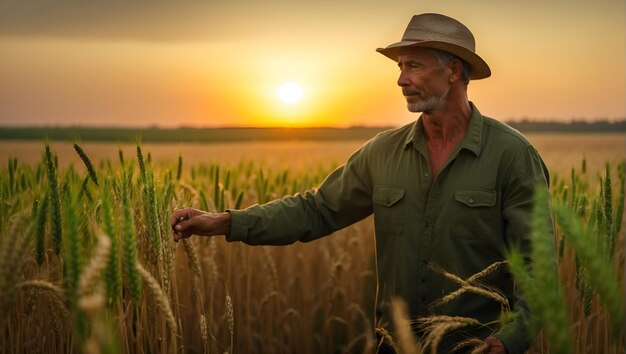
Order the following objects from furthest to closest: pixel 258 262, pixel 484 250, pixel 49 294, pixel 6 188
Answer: pixel 258 262, pixel 6 188, pixel 484 250, pixel 49 294

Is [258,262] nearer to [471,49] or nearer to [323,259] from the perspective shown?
[323,259]

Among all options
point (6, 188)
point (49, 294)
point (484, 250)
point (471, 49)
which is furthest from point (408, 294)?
point (6, 188)

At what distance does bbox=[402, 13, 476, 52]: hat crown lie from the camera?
3262 millimetres

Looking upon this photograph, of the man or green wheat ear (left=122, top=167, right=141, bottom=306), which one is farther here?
the man

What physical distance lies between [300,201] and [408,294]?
0.68m

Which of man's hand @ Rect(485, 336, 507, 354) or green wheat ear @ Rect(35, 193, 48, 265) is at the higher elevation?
green wheat ear @ Rect(35, 193, 48, 265)

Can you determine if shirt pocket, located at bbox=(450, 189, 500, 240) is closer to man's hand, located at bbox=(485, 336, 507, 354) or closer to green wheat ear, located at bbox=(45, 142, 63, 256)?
man's hand, located at bbox=(485, 336, 507, 354)

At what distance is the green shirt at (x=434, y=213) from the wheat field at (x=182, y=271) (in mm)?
279

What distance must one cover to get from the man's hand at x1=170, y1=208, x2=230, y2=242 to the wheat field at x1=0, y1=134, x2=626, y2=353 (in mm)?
128

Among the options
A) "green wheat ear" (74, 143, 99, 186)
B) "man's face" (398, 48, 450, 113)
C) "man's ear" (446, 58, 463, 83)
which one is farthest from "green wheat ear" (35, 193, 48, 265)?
"man's ear" (446, 58, 463, 83)

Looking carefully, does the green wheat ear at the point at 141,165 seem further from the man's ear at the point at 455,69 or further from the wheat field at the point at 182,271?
the man's ear at the point at 455,69

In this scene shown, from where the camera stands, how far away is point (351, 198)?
11.5 feet

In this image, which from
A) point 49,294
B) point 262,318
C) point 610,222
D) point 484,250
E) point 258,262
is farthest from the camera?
point 258,262

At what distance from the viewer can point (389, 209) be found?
3.32 m
